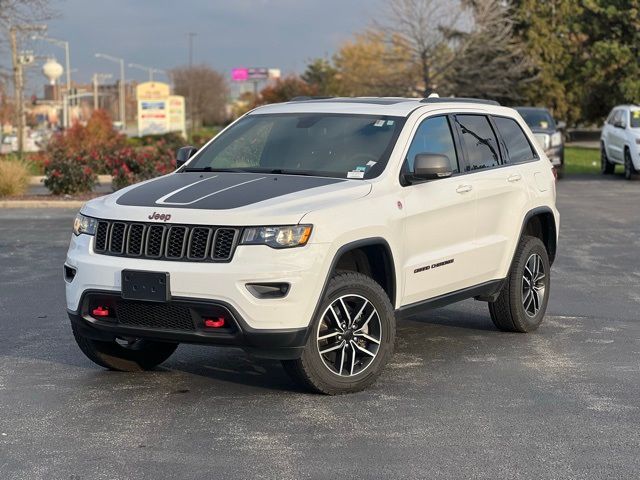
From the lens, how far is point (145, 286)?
6.35 meters

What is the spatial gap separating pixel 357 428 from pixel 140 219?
1.76 m

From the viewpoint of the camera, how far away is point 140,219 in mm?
6500

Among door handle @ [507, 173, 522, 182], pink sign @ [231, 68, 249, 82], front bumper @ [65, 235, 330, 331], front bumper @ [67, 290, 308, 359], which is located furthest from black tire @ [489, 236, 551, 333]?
pink sign @ [231, 68, 249, 82]

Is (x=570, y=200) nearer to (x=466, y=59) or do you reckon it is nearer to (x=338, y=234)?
(x=338, y=234)

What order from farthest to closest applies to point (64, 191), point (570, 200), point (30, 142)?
point (30, 142) → point (64, 191) → point (570, 200)

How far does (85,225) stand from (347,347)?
5.83 feet

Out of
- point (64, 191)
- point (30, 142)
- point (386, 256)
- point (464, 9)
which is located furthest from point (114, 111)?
point (386, 256)

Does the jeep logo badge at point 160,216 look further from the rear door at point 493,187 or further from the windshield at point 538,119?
the windshield at point 538,119

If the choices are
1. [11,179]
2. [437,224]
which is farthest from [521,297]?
[11,179]

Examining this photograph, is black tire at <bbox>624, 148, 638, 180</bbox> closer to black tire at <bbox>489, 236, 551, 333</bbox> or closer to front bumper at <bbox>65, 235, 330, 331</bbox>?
black tire at <bbox>489, 236, 551, 333</bbox>

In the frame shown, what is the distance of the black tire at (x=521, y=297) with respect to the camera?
8508 mm

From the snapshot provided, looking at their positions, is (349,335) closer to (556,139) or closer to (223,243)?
(223,243)

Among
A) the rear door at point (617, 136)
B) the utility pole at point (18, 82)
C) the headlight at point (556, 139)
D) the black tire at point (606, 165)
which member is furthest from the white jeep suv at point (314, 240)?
the utility pole at point (18, 82)

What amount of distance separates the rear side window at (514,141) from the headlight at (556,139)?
18262 mm
